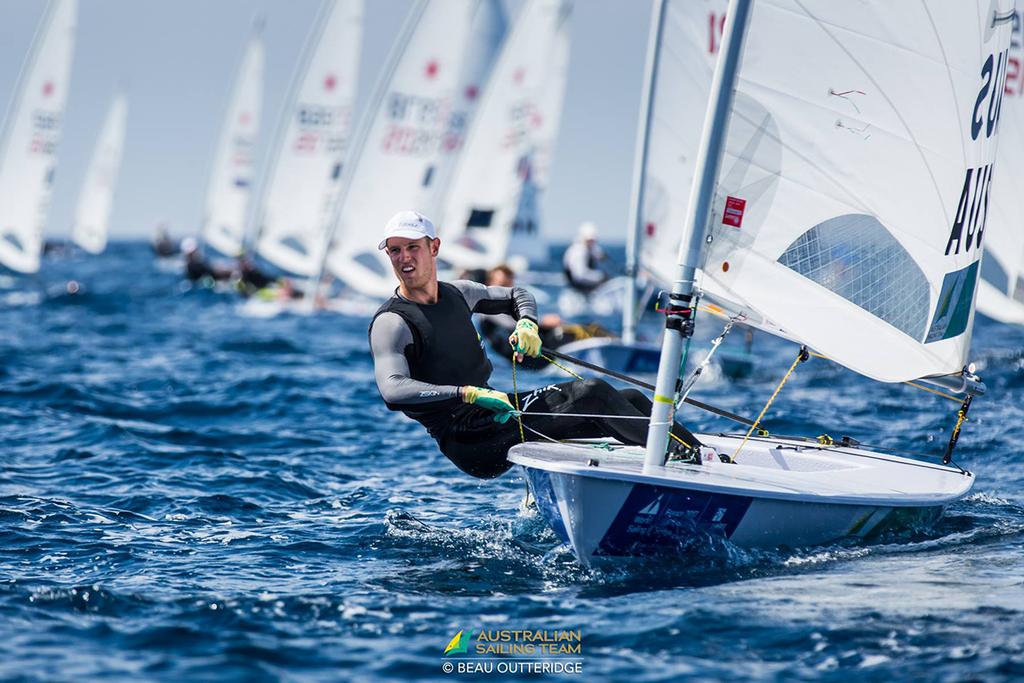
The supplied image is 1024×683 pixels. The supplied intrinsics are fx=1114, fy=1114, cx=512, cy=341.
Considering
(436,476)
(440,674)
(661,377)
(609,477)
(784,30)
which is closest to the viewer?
(440,674)

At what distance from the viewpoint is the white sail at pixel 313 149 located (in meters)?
26.3

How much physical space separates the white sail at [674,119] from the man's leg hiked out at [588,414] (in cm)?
699

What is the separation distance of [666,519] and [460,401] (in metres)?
1.08

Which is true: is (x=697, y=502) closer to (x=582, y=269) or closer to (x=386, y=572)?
(x=386, y=572)

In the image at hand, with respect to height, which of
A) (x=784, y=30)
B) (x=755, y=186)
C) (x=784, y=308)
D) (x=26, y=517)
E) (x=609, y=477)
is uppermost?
(x=784, y=30)

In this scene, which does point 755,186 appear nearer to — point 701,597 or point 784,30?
point 784,30

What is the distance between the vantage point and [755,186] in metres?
5.52

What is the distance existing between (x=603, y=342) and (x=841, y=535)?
23.9 feet

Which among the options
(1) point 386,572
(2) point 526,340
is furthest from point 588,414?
(1) point 386,572

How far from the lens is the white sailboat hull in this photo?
4.66 m

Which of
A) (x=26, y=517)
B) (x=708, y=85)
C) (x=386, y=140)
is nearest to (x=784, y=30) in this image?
(x=26, y=517)

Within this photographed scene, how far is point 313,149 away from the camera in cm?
2706

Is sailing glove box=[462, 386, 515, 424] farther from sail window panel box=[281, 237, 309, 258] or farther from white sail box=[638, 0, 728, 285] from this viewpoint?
sail window panel box=[281, 237, 309, 258]

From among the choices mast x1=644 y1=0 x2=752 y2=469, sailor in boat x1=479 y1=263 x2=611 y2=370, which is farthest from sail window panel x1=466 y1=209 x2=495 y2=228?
mast x1=644 y1=0 x2=752 y2=469
